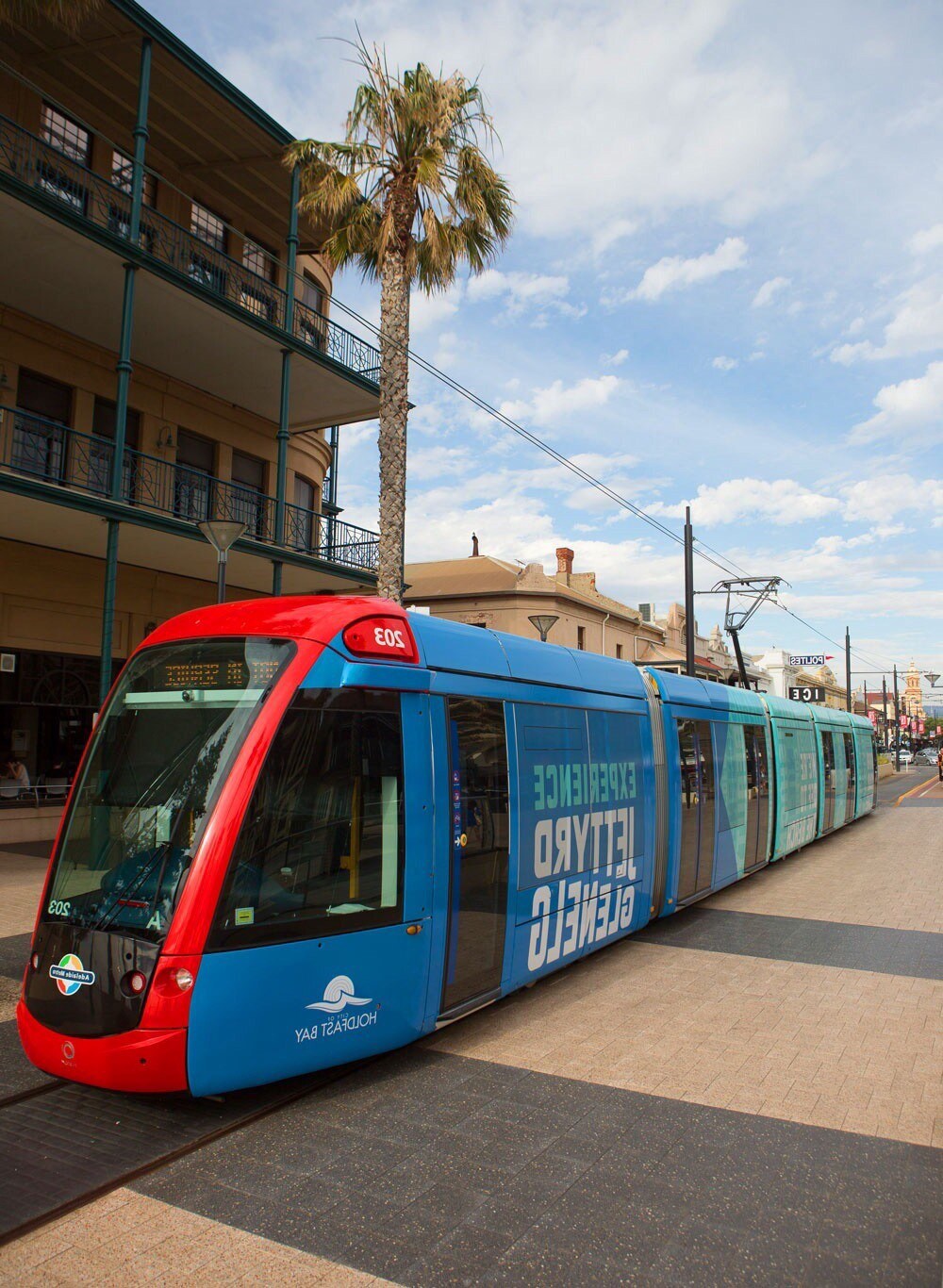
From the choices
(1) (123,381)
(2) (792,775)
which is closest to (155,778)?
(1) (123,381)

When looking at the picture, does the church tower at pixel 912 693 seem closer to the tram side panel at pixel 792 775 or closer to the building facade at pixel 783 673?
the building facade at pixel 783 673

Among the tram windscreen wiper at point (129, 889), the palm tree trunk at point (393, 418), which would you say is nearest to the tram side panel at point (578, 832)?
the tram windscreen wiper at point (129, 889)

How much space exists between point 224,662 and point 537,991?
3962 mm

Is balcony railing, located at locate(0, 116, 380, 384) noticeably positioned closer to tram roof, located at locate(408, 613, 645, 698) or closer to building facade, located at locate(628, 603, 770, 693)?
tram roof, located at locate(408, 613, 645, 698)

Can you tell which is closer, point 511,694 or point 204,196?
point 511,694

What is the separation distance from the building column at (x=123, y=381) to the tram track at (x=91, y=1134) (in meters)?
8.66

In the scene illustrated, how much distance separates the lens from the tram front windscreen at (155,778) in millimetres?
4637

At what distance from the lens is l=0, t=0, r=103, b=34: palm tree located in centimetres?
1256

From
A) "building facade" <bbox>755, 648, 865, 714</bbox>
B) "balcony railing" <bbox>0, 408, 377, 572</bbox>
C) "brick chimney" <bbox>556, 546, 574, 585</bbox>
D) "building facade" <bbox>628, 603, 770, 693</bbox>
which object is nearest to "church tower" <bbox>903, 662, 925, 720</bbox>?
"building facade" <bbox>755, 648, 865, 714</bbox>

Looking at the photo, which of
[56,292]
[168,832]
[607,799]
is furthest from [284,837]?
[56,292]

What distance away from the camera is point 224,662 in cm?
521

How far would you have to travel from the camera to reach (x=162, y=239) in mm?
16781

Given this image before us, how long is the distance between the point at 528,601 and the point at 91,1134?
32002 millimetres

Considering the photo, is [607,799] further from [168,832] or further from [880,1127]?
[168,832]
